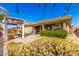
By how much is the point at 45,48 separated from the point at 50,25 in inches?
16.0

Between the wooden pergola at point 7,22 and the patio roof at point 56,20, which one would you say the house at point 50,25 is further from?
the wooden pergola at point 7,22

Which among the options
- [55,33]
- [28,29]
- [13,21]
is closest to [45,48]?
[55,33]

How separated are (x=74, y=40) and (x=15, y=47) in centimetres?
103

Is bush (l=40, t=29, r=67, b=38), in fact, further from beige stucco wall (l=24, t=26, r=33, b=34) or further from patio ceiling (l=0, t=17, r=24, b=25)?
patio ceiling (l=0, t=17, r=24, b=25)

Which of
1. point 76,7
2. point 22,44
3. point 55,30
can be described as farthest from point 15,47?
point 76,7

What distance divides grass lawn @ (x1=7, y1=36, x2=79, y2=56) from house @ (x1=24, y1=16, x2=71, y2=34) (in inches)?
7.2

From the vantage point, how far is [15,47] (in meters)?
5.38

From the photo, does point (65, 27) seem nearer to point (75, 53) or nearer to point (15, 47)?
point (75, 53)

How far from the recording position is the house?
5.34 m

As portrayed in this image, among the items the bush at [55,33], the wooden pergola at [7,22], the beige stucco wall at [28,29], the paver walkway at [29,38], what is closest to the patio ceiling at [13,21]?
the wooden pergola at [7,22]

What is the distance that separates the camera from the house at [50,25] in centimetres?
534

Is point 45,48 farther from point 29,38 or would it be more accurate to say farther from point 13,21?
point 13,21

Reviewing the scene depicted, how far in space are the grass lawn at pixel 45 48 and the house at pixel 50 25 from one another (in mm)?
182

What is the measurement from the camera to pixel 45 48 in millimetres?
5348
